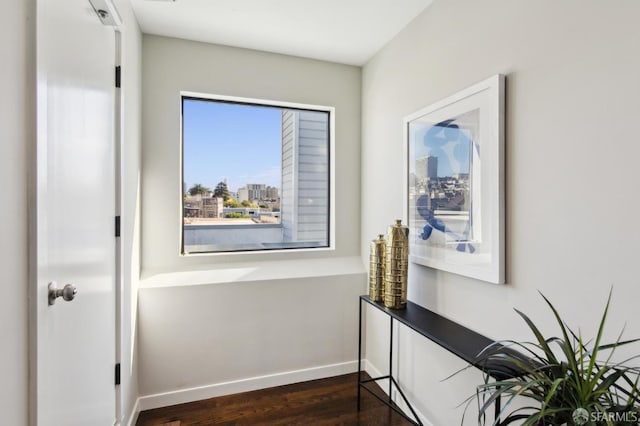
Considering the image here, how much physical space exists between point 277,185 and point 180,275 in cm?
108

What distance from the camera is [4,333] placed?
799 millimetres

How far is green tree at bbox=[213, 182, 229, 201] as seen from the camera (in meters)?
2.70

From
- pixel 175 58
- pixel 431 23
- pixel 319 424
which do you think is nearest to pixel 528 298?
pixel 319 424

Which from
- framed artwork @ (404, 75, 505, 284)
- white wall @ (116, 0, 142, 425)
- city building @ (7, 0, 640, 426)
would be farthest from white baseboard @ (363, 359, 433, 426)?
white wall @ (116, 0, 142, 425)

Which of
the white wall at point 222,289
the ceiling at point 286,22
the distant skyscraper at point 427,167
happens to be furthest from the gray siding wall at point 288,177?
the distant skyscraper at point 427,167

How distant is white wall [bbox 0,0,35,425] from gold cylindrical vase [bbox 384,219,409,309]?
5.42 feet

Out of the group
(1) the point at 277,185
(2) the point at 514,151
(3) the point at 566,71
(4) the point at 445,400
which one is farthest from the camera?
(1) the point at 277,185

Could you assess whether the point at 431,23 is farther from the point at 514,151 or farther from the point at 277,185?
the point at 277,185

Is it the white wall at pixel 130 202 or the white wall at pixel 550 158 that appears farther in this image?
the white wall at pixel 130 202

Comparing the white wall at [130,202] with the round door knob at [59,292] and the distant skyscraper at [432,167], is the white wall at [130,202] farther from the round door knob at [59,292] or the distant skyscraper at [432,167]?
the distant skyscraper at [432,167]

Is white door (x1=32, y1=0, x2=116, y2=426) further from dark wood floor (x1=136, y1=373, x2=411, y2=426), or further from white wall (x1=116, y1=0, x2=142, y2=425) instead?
dark wood floor (x1=136, y1=373, x2=411, y2=426)

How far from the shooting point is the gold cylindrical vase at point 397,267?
1970mm

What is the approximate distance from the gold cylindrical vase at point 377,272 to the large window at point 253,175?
87 cm

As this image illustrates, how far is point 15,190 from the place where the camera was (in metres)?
0.86
